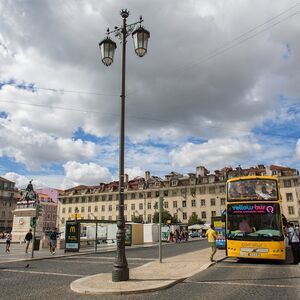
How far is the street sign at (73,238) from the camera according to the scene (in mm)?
26047

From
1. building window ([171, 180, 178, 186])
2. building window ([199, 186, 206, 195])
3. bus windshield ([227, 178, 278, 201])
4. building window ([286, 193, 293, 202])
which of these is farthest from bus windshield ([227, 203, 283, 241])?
building window ([171, 180, 178, 186])

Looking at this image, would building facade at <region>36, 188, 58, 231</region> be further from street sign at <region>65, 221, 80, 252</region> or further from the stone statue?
street sign at <region>65, 221, 80, 252</region>

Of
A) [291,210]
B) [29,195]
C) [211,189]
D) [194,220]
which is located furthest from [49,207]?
[29,195]

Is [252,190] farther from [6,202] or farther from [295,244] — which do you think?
[6,202]

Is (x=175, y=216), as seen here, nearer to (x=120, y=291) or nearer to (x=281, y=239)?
(x=281, y=239)

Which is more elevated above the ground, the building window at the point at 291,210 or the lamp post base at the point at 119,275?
the building window at the point at 291,210

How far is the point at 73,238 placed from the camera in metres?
26.2

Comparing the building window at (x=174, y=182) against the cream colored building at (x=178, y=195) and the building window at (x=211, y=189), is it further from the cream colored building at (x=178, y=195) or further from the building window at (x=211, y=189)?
the building window at (x=211, y=189)

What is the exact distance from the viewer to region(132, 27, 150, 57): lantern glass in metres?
11.7

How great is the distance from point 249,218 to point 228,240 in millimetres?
1387

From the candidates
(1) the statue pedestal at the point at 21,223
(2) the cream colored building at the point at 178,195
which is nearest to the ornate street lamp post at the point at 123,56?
(1) the statue pedestal at the point at 21,223

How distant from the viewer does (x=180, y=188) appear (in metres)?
97.2

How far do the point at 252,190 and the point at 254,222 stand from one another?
1.42 meters

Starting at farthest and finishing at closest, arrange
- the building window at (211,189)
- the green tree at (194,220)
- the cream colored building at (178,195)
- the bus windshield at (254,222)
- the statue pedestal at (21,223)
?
1. the building window at (211,189)
2. the green tree at (194,220)
3. the cream colored building at (178,195)
4. the statue pedestal at (21,223)
5. the bus windshield at (254,222)
